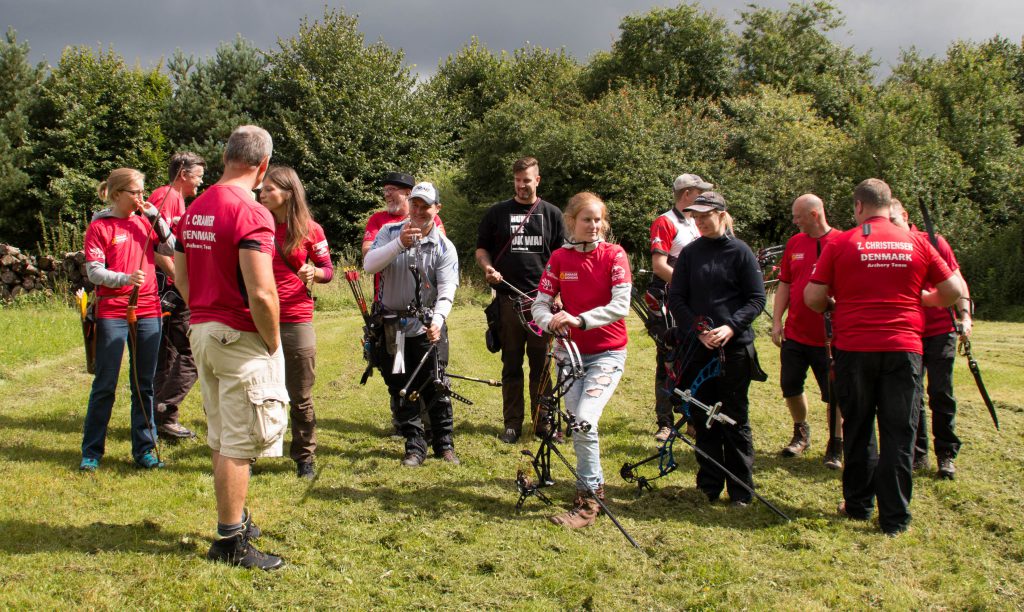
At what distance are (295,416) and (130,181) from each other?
78.4 inches

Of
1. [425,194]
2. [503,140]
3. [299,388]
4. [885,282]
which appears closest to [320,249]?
[425,194]

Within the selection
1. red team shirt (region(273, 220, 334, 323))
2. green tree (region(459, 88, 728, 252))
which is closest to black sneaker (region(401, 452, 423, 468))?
red team shirt (region(273, 220, 334, 323))

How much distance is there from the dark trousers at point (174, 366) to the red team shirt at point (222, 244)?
8.84 ft

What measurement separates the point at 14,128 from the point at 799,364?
2824 centimetres

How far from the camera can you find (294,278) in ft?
17.0

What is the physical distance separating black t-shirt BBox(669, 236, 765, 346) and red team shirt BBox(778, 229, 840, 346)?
113cm

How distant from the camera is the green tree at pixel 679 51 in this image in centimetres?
3678

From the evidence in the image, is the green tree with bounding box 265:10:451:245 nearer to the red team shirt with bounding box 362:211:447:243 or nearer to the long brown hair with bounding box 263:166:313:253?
the red team shirt with bounding box 362:211:447:243

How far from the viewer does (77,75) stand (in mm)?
26094

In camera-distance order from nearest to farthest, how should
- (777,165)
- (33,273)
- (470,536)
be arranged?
(470,536) → (33,273) → (777,165)

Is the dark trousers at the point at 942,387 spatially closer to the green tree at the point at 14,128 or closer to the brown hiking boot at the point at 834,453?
the brown hiking boot at the point at 834,453

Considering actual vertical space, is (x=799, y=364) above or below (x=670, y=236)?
below

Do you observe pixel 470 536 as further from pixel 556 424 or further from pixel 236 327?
pixel 236 327

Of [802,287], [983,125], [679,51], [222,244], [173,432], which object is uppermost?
[679,51]
